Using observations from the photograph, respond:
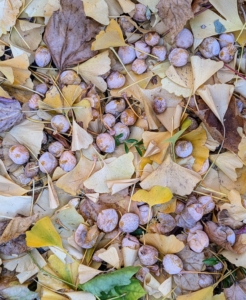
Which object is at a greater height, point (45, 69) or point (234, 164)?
point (45, 69)

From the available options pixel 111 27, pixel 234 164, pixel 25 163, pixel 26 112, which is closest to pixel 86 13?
pixel 111 27

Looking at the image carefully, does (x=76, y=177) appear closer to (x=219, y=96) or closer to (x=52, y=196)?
(x=52, y=196)

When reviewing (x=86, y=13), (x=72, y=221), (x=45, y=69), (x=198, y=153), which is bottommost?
(x=72, y=221)

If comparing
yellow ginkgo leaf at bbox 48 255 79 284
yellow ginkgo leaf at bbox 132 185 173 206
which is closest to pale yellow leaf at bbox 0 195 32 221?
yellow ginkgo leaf at bbox 48 255 79 284

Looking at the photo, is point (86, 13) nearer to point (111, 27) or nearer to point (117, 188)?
point (111, 27)

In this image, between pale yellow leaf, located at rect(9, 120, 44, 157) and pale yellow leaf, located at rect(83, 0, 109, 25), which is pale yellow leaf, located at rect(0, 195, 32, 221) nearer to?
pale yellow leaf, located at rect(9, 120, 44, 157)
